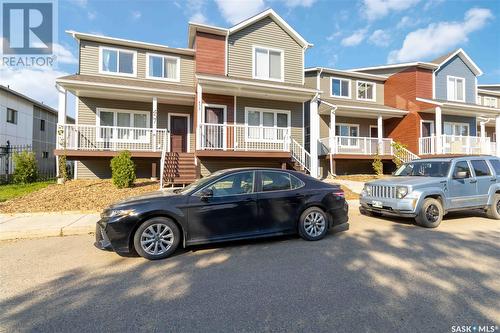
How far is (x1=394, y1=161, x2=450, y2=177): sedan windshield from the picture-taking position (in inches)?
300

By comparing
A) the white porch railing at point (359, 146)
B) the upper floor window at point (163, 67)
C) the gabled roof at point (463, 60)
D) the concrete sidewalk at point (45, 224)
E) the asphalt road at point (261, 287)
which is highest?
the gabled roof at point (463, 60)

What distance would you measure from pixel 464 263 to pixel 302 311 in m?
3.26

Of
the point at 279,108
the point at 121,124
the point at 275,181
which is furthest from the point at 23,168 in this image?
the point at 275,181

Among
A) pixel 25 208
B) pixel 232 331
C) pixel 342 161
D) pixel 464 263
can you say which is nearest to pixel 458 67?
pixel 342 161

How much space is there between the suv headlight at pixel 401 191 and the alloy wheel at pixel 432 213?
64 centimetres

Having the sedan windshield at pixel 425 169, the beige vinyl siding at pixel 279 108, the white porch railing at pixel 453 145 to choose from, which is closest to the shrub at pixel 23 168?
the beige vinyl siding at pixel 279 108

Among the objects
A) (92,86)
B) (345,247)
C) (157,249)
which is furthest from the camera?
(92,86)

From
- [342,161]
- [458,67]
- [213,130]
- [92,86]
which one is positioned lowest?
[342,161]

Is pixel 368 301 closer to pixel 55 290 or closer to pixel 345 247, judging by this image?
pixel 345 247

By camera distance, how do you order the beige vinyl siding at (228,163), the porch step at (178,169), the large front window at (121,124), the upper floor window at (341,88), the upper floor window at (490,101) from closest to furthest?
1. the porch step at (178,169)
2. the large front window at (121,124)
3. the beige vinyl siding at (228,163)
4. the upper floor window at (341,88)
5. the upper floor window at (490,101)

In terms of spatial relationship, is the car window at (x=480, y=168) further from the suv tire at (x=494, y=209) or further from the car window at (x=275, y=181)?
the car window at (x=275, y=181)

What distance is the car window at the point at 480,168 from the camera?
7.94 meters

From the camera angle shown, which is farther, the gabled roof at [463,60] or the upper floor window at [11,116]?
the upper floor window at [11,116]

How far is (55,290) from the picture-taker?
11.8ft
